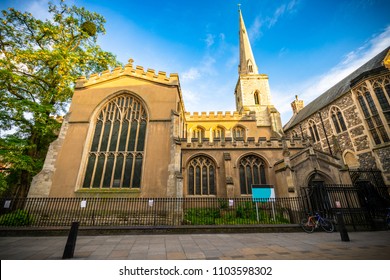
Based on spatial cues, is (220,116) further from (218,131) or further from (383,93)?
(383,93)

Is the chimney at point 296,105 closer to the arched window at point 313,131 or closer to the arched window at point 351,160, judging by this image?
the arched window at point 313,131

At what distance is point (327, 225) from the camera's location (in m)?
7.95

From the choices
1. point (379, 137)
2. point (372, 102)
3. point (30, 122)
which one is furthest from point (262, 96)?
point (30, 122)

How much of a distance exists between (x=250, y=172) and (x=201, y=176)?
4.29 meters

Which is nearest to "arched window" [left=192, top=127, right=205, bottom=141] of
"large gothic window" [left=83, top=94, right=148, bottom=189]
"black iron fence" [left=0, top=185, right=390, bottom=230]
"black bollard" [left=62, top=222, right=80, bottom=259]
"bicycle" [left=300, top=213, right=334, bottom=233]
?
"large gothic window" [left=83, top=94, right=148, bottom=189]

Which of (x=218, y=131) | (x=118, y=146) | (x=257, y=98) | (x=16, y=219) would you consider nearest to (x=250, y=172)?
(x=218, y=131)

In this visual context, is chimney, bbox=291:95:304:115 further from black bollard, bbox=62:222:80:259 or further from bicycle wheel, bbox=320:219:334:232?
black bollard, bbox=62:222:80:259

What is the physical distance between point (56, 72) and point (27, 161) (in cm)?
785

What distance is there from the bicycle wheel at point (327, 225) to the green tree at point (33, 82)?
17295 millimetres

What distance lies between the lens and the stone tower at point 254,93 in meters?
23.1

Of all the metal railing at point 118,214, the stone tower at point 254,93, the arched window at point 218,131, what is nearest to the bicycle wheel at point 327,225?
the metal railing at point 118,214

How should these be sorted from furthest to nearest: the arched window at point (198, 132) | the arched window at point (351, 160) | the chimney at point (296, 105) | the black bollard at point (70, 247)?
the chimney at point (296, 105), the arched window at point (198, 132), the arched window at point (351, 160), the black bollard at point (70, 247)

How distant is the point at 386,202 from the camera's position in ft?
36.6

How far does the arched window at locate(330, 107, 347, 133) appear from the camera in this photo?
58.9ft
